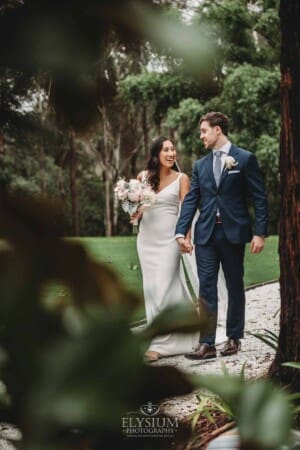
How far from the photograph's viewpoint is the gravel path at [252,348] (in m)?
0.26

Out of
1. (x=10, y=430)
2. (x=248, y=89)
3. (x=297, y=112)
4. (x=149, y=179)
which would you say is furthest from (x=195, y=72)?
(x=248, y=89)

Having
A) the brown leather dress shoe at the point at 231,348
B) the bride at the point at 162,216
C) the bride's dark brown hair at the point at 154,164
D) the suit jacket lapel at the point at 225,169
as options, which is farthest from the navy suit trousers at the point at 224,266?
the bride's dark brown hair at the point at 154,164

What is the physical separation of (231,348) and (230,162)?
1285 millimetres

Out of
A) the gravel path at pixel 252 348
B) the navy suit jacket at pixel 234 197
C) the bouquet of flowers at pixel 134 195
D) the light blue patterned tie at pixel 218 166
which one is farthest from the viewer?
the bouquet of flowers at pixel 134 195

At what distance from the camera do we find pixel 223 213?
4727 millimetres

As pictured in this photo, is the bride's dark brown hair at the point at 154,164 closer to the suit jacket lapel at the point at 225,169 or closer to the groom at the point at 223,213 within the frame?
the groom at the point at 223,213

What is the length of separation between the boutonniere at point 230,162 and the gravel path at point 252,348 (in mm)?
1071

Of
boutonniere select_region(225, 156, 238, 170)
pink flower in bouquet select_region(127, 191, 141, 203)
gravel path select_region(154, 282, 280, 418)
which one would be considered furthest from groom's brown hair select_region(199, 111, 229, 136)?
gravel path select_region(154, 282, 280, 418)

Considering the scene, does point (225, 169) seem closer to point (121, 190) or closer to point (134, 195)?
point (134, 195)

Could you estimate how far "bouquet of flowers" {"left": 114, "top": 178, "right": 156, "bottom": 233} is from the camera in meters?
5.57

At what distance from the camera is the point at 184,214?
4996 mm

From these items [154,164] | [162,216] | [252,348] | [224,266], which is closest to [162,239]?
[162,216]

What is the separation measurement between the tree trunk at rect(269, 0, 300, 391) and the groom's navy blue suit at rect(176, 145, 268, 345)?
4.28ft

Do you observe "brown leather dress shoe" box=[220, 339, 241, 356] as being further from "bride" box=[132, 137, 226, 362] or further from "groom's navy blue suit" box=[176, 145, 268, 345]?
"bride" box=[132, 137, 226, 362]
